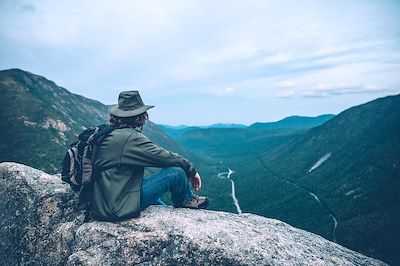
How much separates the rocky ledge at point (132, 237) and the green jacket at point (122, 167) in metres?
0.72

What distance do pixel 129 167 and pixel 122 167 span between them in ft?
0.69

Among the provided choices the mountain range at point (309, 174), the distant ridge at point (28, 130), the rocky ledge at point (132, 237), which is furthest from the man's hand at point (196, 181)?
the mountain range at point (309, 174)

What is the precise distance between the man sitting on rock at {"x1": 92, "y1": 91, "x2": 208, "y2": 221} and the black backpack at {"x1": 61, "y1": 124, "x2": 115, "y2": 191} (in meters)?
0.20

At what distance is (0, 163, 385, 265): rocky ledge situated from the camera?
9109mm

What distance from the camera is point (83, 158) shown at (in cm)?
911

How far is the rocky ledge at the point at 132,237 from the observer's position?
29.9 ft

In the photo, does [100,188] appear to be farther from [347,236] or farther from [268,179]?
[268,179]

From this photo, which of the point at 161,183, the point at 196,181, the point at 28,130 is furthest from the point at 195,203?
the point at 28,130

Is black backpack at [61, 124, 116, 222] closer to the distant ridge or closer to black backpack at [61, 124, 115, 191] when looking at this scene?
black backpack at [61, 124, 115, 191]

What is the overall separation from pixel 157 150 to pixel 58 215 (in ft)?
15.5

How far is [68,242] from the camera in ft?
32.3

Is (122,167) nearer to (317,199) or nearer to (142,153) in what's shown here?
(142,153)

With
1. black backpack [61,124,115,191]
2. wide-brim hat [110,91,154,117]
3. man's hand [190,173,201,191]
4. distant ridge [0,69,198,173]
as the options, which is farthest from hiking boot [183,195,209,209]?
distant ridge [0,69,198,173]

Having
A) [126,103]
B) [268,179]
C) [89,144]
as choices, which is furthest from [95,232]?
[268,179]
